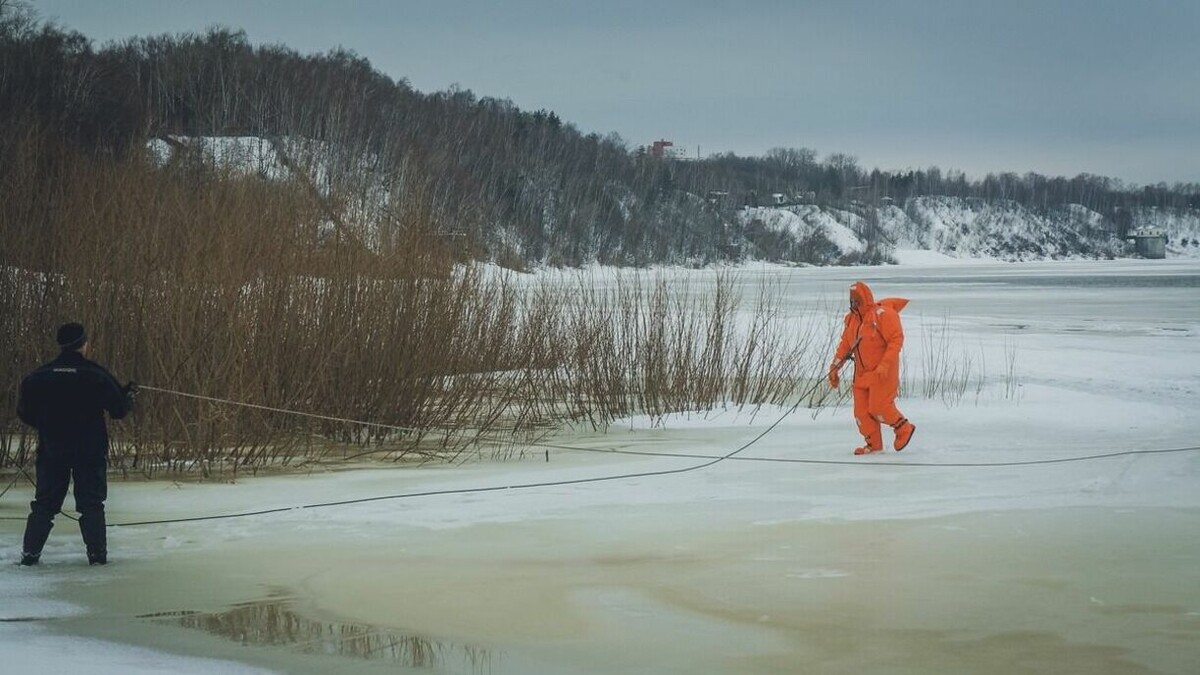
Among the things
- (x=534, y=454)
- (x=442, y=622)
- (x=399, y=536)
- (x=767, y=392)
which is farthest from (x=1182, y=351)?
(x=442, y=622)

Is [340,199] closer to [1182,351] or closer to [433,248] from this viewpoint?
[433,248]

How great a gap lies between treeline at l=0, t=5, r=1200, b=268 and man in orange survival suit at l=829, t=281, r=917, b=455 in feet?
14.5

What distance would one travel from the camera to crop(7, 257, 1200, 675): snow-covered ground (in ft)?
19.2

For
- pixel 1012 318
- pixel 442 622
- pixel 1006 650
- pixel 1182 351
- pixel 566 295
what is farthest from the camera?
pixel 1012 318

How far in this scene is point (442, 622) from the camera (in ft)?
20.9

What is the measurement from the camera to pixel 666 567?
7535 millimetres

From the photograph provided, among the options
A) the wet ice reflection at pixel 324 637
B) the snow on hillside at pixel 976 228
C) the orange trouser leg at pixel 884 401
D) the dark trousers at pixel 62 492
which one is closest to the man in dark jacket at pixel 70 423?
the dark trousers at pixel 62 492

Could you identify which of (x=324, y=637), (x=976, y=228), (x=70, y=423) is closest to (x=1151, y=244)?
(x=976, y=228)

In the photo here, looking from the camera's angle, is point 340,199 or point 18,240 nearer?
point 18,240

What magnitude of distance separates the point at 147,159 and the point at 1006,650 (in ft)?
38.4

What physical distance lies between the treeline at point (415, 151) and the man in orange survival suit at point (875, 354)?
4.42m

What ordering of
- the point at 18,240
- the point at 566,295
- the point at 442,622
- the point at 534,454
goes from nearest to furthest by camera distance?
the point at 442,622 → the point at 18,240 → the point at 534,454 → the point at 566,295

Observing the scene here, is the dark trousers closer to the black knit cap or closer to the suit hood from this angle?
the black knit cap

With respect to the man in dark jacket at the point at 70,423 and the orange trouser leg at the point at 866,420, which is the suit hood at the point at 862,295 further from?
the man in dark jacket at the point at 70,423
